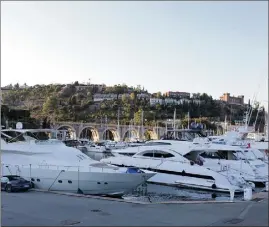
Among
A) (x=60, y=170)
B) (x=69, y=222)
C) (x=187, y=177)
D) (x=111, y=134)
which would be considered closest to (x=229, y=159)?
(x=187, y=177)

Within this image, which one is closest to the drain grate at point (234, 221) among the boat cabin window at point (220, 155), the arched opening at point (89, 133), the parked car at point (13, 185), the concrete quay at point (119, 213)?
the concrete quay at point (119, 213)

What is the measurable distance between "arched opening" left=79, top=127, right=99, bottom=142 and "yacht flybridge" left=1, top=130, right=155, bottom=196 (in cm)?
9054

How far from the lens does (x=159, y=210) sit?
12547 millimetres

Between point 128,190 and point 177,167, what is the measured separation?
18.2 ft

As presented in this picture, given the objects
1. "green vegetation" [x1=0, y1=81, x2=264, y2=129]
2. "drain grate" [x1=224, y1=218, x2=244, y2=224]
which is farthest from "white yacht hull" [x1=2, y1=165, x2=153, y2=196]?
"green vegetation" [x1=0, y1=81, x2=264, y2=129]

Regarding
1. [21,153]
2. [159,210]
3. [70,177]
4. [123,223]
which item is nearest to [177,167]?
[70,177]

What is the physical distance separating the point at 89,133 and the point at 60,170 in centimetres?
10373

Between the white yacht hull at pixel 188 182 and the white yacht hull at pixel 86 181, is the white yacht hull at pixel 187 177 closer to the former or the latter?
the white yacht hull at pixel 188 182

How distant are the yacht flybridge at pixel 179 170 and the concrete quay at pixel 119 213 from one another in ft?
24.8

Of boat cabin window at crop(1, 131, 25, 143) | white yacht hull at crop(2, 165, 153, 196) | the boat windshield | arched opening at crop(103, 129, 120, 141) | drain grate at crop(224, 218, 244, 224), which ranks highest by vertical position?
boat cabin window at crop(1, 131, 25, 143)

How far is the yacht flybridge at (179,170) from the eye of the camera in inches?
871

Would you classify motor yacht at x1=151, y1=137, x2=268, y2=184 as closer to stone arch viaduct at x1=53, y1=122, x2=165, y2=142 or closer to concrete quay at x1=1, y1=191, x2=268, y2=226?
concrete quay at x1=1, y1=191, x2=268, y2=226

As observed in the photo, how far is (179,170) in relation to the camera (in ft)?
78.0

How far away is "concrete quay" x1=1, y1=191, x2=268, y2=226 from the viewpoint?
10.6m
